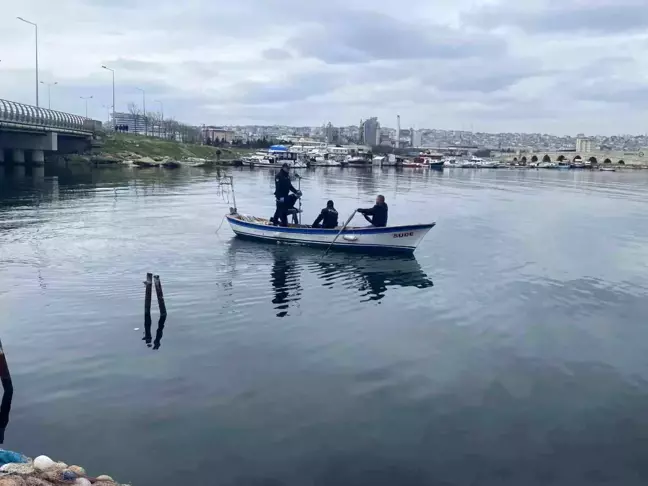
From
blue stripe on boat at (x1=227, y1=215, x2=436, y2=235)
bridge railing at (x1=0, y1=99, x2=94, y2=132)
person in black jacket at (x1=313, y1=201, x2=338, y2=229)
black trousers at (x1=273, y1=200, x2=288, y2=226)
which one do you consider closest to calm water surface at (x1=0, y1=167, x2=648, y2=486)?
blue stripe on boat at (x1=227, y1=215, x2=436, y2=235)

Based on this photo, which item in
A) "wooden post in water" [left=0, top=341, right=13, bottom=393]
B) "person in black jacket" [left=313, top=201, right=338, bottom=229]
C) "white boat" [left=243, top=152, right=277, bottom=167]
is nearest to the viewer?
"wooden post in water" [left=0, top=341, right=13, bottom=393]

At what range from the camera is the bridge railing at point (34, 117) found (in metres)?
77.6

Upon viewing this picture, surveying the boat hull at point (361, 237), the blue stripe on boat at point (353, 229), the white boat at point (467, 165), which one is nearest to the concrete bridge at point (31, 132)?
the blue stripe on boat at point (353, 229)

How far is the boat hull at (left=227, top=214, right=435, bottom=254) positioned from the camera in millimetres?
29844

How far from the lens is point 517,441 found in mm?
12477

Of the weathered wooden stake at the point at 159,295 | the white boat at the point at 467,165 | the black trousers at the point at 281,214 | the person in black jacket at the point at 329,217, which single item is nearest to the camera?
the weathered wooden stake at the point at 159,295

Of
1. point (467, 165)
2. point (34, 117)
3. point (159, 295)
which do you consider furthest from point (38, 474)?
point (467, 165)

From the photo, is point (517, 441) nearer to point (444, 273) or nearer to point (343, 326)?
point (343, 326)

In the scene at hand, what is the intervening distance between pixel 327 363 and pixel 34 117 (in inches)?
3277

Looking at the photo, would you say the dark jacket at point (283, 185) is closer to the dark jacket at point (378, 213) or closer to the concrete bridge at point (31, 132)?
the dark jacket at point (378, 213)

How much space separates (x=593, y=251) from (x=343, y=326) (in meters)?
20.5

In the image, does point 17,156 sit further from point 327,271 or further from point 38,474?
point 38,474

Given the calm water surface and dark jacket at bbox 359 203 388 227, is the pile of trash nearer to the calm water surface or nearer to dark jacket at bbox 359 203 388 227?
the calm water surface

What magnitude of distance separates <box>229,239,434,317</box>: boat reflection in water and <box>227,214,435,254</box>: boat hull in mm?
417
